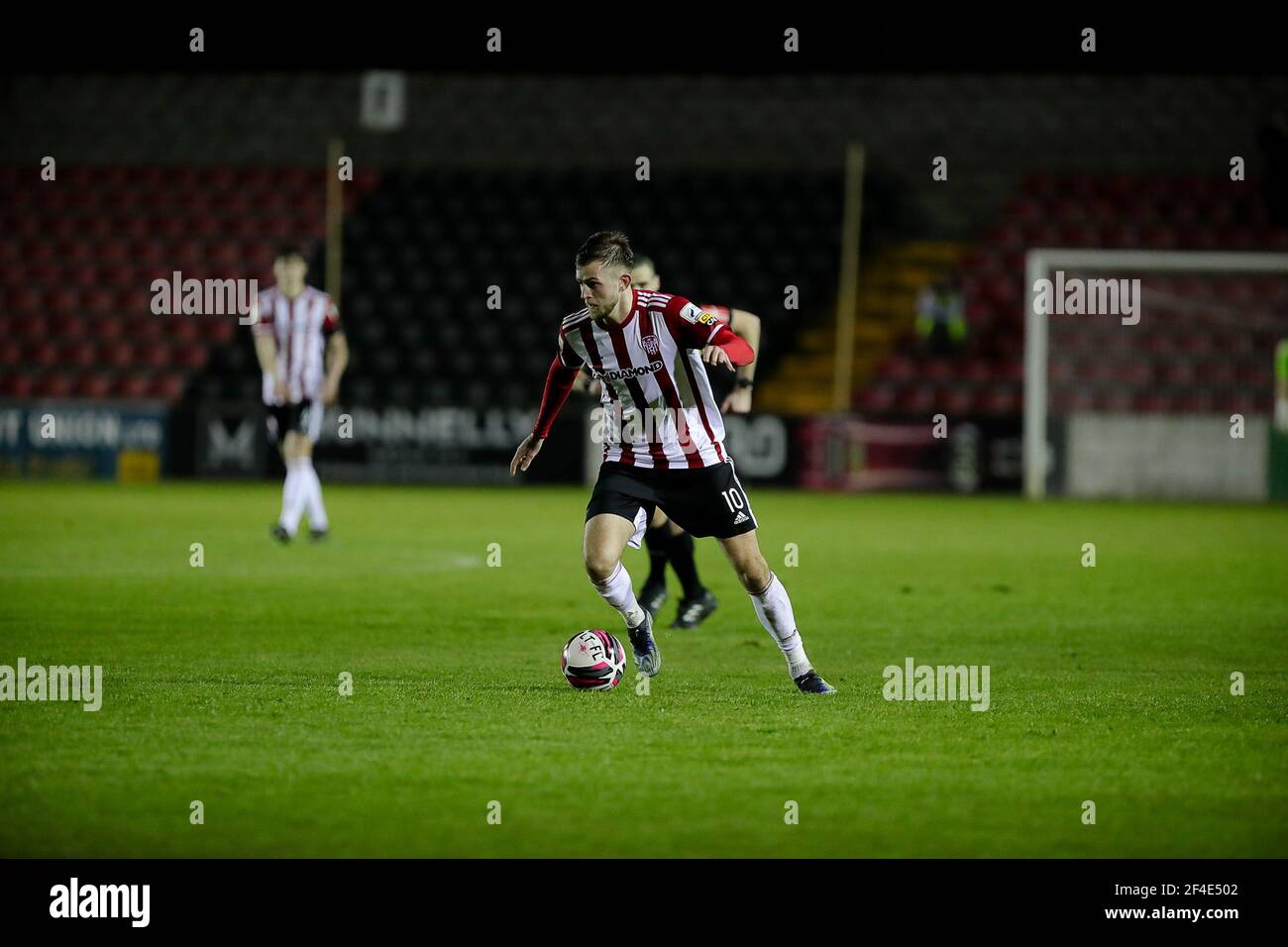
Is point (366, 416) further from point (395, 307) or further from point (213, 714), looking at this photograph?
point (213, 714)

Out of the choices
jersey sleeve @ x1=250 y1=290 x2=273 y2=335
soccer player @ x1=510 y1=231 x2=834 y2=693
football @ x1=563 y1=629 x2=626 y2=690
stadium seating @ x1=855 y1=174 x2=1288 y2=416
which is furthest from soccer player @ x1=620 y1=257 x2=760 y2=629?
stadium seating @ x1=855 y1=174 x2=1288 y2=416

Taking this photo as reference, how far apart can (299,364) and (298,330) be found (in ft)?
0.92

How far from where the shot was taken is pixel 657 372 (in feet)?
24.2

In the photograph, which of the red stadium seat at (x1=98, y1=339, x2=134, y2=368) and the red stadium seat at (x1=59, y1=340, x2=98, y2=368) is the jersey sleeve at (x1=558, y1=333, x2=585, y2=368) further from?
the red stadium seat at (x1=59, y1=340, x2=98, y2=368)

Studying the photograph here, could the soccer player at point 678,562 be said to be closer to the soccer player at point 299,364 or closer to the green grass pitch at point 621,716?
the green grass pitch at point 621,716

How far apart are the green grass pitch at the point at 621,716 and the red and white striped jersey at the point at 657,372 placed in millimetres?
1010

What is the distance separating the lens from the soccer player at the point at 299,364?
47.7 ft

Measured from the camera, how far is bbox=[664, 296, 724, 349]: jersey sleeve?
7211 mm

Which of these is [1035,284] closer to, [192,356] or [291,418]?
[291,418]

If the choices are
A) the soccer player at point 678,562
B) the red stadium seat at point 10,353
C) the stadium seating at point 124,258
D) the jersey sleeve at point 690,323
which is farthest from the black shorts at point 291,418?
the red stadium seat at point 10,353

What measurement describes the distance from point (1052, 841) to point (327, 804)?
2076 mm

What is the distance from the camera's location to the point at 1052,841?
4.90 metres

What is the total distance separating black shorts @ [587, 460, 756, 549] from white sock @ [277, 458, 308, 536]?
7.23m

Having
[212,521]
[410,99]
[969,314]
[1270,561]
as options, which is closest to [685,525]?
[1270,561]
